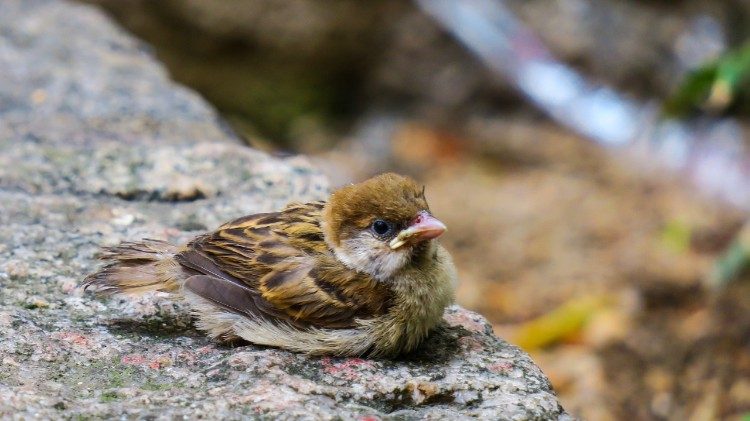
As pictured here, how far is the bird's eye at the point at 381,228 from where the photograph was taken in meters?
3.40

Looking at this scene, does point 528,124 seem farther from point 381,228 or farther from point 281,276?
point 281,276

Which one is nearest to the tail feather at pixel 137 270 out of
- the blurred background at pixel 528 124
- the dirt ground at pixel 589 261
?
the dirt ground at pixel 589 261

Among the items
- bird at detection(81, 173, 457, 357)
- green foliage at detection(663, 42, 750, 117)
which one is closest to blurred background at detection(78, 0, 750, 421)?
green foliage at detection(663, 42, 750, 117)

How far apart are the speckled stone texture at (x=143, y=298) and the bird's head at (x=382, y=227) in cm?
32

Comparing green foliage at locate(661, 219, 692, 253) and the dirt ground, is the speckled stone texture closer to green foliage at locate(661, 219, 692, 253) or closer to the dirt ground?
the dirt ground

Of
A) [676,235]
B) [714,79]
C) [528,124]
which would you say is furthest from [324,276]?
[528,124]

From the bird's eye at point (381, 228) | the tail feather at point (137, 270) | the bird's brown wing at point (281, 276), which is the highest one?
the bird's eye at point (381, 228)

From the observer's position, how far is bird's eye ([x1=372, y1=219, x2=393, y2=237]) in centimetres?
340

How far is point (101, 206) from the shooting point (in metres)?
4.20

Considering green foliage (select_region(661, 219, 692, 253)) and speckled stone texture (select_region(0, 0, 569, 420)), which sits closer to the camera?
speckled stone texture (select_region(0, 0, 569, 420))

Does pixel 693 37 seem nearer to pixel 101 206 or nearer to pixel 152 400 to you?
pixel 101 206

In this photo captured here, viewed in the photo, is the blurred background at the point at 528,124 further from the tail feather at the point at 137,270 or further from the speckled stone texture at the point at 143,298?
the tail feather at the point at 137,270

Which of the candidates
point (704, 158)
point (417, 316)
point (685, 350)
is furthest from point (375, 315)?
point (704, 158)

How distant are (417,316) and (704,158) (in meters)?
5.03
